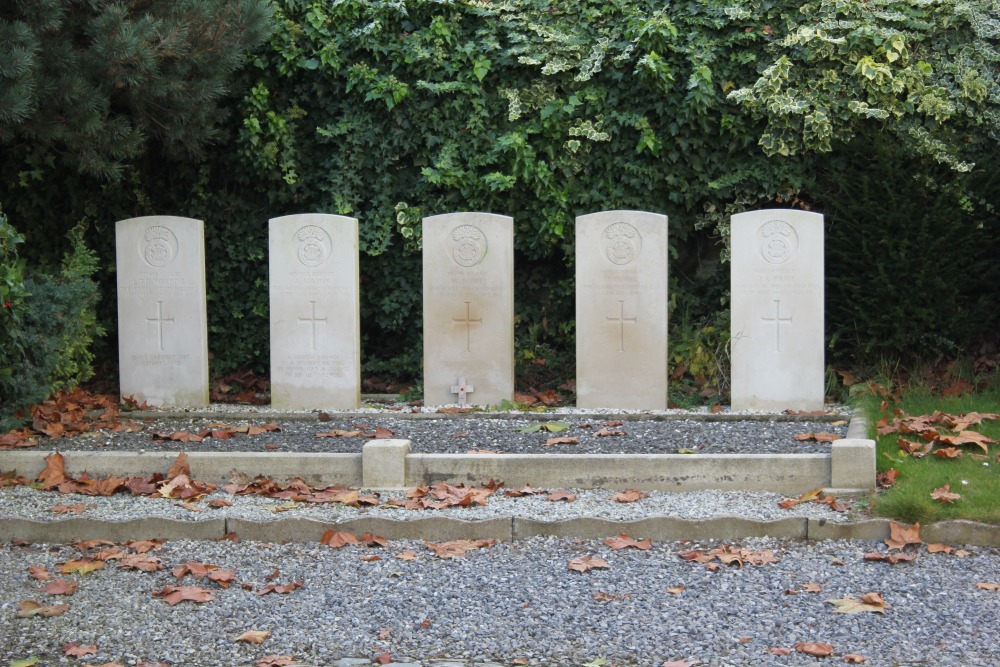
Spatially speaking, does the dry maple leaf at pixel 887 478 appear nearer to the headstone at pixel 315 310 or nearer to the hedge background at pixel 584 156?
the hedge background at pixel 584 156

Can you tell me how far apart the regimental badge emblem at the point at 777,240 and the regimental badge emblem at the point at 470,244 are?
2013mm

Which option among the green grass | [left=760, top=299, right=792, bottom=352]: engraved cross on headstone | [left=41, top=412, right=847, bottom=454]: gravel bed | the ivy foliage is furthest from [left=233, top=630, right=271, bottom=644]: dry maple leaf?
the ivy foliage

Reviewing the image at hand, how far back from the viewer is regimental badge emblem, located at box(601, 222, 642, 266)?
7.78 meters

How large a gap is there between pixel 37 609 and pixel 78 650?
0.40m

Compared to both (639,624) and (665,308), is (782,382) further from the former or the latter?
(639,624)

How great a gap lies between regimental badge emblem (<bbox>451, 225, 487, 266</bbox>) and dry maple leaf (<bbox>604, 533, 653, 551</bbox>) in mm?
3899

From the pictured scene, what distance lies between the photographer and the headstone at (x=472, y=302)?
7945 millimetres

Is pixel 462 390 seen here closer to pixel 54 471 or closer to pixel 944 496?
pixel 54 471

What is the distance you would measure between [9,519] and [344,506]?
1.41 metres

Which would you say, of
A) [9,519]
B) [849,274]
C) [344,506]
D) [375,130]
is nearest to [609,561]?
[344,506]

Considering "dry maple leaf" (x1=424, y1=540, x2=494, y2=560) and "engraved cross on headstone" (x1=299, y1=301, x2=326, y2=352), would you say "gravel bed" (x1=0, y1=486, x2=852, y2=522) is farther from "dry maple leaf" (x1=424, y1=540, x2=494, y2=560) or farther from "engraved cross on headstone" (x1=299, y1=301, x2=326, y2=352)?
"engraved cross on headstone" (x1=299, y1=301, x2=326, y2=352)

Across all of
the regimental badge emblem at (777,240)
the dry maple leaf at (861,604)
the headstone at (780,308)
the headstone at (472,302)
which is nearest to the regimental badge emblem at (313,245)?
the headstone at (472,302)

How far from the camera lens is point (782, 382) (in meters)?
7.68

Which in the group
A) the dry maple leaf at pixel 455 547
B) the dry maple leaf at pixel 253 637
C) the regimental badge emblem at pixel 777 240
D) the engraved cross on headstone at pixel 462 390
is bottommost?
the dry maple leaf at pixel 253 637
